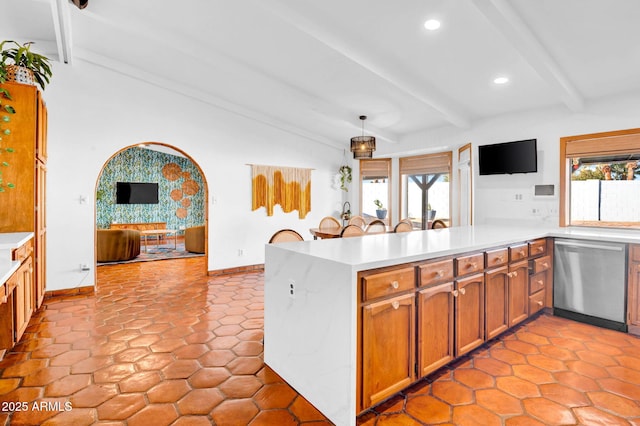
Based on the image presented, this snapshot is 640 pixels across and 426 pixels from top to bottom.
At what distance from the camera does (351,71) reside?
12.9 feet

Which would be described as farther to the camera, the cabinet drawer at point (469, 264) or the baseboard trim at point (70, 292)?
the baseboard trim at point (70, 292)

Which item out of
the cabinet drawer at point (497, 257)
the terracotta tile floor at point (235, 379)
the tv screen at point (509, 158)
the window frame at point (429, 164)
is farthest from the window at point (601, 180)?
the cabinet drawer at point (497, 257)

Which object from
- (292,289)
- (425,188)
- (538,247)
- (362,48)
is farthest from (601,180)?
(292,289)

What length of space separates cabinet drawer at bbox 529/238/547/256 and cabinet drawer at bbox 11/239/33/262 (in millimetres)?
4259

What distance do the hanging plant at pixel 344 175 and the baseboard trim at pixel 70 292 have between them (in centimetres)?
478

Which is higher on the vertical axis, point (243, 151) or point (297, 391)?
point (243, 151)

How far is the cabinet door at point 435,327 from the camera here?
6.61 ft

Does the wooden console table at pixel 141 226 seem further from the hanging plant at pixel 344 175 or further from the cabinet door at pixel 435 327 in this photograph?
the cabinet door at pixel 435 327

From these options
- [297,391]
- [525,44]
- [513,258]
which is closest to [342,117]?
[525,44]

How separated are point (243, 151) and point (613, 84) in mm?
4988

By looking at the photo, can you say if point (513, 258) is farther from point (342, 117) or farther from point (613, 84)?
point (342, 117)

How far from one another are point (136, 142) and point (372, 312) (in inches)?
177

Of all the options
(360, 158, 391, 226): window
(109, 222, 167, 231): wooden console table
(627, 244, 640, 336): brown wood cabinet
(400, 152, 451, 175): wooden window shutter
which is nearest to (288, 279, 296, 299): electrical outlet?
(627, 244, 640, 336): brown wood cabinet

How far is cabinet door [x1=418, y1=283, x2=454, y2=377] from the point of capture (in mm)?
2014
